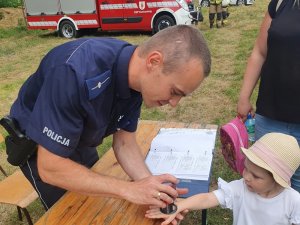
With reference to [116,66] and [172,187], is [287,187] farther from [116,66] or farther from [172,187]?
[116,66]

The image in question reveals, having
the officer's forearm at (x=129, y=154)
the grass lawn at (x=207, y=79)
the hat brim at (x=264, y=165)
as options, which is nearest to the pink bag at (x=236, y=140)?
the hat brim at (x=264, y=165)

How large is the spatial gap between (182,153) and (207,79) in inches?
162

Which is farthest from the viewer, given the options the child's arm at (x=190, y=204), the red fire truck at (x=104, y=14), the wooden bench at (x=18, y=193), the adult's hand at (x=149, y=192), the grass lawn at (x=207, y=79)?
the red fire truck at (x=104, y=14)

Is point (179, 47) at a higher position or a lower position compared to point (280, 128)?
higher

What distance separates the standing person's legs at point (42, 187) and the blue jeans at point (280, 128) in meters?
1.13

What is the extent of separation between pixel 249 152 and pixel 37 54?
8678 millimetres

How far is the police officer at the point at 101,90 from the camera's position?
1.41 metres

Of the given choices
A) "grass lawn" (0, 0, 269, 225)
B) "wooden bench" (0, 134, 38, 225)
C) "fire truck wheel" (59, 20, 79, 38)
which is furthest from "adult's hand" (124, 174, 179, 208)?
"fire truck wheel" (59, 20, 79, 38)

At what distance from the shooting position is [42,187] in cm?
202

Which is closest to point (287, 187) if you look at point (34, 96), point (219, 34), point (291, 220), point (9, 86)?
point (291, 220)

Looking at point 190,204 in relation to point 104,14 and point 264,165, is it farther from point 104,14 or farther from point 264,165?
point 104,14

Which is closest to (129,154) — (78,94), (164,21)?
(78,94)

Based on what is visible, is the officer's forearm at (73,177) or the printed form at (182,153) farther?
the printed form at (182,153)

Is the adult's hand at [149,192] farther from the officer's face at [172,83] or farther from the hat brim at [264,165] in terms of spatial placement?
the hat brim at [264,165]
